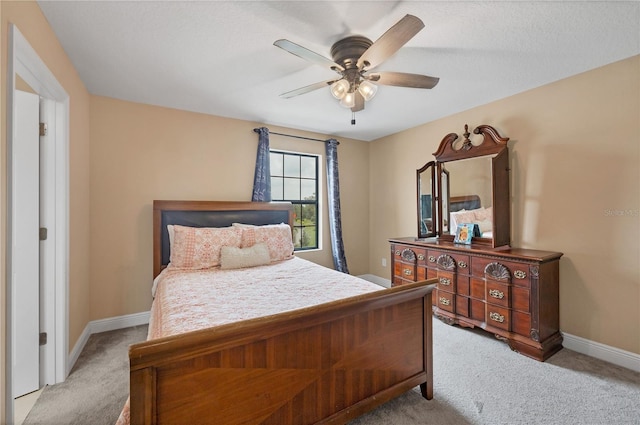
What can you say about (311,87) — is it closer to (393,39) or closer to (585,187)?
(393,39)

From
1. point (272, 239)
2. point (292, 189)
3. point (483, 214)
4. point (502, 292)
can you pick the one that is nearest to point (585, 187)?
point (483, 214)

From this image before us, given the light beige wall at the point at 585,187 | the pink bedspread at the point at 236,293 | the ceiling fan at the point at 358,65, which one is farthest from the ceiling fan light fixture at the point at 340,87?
the light beige wall at the point at 585,187

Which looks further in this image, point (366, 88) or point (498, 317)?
point (498, 317)

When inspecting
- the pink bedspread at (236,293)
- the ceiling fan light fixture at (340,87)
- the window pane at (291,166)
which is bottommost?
the pink bedspread at (236,293)

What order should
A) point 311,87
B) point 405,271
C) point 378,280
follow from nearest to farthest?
point 311,87 → point 405,271 → point 378,280

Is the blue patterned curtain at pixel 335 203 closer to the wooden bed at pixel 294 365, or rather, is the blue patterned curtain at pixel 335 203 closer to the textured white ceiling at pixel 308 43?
the textured white ceiling at pixel 308 43

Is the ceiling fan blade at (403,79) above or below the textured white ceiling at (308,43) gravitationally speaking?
below

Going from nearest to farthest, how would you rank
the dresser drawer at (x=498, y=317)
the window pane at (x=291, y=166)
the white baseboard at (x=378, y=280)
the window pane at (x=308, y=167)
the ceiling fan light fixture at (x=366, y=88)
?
the ceiling fan light fixture at (x=366, y=88) < the dresser drawer at (x=498, y=317) < the window pane at (x=291, y=166) < the window pane at (x=308, y=167) < the white baseboard at (x=378, y=280)

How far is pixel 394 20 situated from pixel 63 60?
244 cm

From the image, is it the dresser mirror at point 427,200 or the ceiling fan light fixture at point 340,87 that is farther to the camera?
the dresser mirror at point 427,200

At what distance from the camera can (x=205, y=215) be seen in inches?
124

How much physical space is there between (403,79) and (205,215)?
8.17ft

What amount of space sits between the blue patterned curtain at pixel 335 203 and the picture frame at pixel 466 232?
63.8 inches

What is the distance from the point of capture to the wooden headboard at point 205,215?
2.91 m
